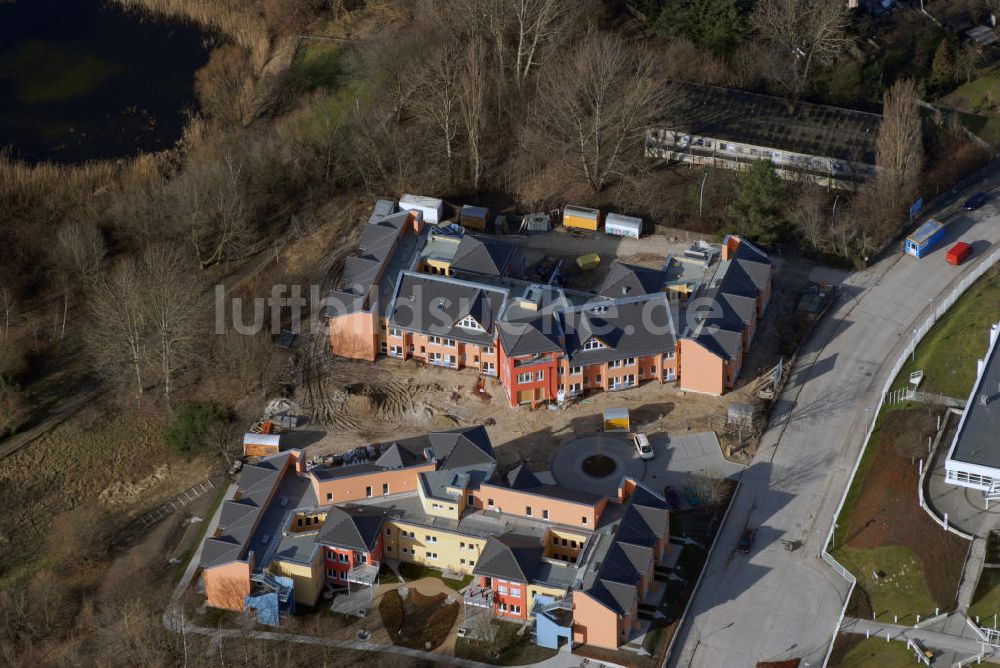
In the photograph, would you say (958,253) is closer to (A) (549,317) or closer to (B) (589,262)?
(B) (589,262)

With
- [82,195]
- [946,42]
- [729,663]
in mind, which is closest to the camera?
[729,663]

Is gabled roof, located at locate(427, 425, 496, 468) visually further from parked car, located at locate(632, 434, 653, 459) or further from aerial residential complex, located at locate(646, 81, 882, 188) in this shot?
Answer: aerial residential complex, located at locate(646, 81, 882, 188)

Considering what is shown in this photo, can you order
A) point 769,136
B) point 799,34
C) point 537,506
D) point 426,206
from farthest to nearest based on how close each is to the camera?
point 799,34, point 769,136, point 426,206, point 537,506

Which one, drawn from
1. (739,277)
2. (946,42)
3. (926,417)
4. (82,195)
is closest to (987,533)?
(926,417)

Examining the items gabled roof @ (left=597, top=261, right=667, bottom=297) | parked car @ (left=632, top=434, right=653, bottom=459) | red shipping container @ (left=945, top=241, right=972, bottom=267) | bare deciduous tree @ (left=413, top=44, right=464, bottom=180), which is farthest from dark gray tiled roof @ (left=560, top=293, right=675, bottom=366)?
bare deciduous tree @ (left=413, top=44, right=464, bottom=180)

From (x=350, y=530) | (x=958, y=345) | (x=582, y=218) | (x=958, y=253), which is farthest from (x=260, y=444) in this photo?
(x=958, y=253)

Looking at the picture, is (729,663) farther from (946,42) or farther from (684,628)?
(946,42)

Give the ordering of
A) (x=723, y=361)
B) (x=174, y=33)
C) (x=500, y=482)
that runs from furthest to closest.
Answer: (x=174, y=33) < (x=723, y=361) < (x=500, y=482)
